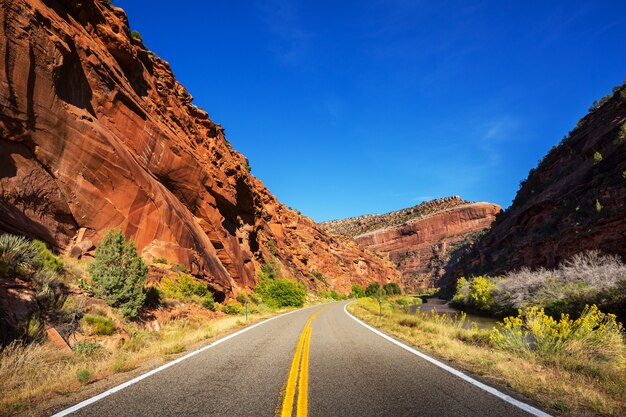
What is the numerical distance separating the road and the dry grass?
106cm

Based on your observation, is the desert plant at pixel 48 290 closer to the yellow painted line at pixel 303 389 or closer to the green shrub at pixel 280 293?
the yellow painted line at pixel 303 389

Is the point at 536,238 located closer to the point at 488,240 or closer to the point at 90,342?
the point at 488,240

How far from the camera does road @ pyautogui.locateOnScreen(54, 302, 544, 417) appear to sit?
4.20 m

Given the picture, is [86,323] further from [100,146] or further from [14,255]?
[100,146]

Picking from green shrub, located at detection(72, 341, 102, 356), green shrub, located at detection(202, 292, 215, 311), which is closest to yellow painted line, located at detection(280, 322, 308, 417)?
green shrub, located at detection(72, 341, 102, 356)

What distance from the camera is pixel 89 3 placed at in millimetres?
21203

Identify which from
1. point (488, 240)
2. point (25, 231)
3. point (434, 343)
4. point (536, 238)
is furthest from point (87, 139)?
point (488, 240)

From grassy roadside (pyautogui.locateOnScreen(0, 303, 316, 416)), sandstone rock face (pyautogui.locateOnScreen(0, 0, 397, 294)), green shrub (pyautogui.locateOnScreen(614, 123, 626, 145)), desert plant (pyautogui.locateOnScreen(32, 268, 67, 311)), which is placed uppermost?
green shrub (pyautogui.locateOnScreen(614, 123, 626, 145))

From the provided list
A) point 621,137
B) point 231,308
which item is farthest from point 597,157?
point 231,308

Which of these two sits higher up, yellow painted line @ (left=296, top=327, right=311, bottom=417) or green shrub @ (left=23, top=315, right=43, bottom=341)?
green shrub @ (left=23, top=315, right=43, bottom=341)

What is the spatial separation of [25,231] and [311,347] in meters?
11.7

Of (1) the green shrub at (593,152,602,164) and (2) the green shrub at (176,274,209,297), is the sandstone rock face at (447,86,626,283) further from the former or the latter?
(2) the green shrub at (176,274,209,297)

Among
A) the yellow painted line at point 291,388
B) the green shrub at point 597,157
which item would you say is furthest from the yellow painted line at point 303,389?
the green shrub at point 597,157

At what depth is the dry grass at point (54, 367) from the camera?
497cm
